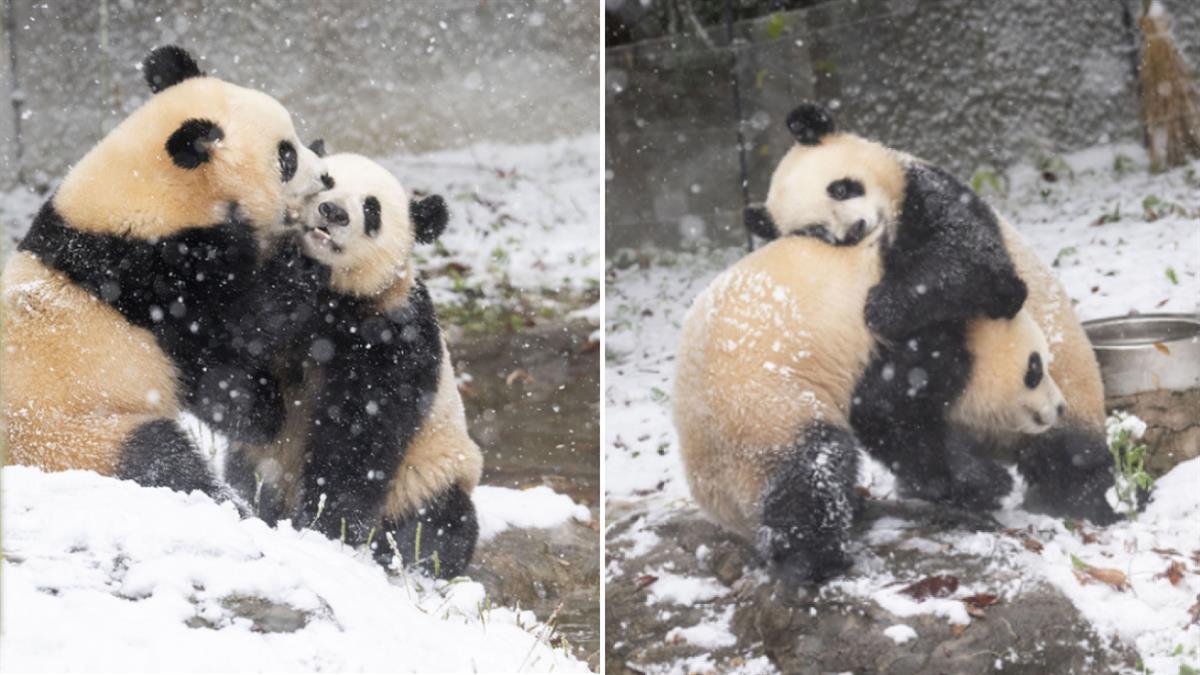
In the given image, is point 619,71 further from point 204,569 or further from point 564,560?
point 204,569

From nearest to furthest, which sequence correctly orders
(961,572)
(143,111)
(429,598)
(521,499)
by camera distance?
1. (143,111)
2. (429,598)
3. (521,499)
4. (961,572)

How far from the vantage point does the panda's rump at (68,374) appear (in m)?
1.45

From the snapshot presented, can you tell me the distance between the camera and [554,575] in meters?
2.01

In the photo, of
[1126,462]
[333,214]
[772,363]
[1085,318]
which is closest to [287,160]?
[333,214]

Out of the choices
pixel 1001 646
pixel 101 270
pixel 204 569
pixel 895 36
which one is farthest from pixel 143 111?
pixel 1001 646

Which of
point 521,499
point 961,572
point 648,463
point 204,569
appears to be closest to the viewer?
point 204,569

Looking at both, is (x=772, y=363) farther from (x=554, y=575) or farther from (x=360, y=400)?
(x=360, y=400)

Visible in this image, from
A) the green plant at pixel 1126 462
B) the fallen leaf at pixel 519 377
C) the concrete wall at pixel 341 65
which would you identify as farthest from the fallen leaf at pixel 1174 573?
the concrete wall at pixel 341 65

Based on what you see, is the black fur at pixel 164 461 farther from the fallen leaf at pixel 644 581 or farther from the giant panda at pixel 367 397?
the fallen leaf at pixel 644 581

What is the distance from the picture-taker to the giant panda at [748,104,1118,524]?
2.11m

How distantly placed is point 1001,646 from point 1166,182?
3.18ft

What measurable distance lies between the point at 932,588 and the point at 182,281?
4.38ft

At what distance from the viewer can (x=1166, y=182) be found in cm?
230

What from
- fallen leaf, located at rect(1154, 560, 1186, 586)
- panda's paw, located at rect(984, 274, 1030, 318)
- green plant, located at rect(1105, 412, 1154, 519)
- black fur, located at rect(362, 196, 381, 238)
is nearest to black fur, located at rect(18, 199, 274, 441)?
black fur, located at rect(362, 196, 381, 238)
